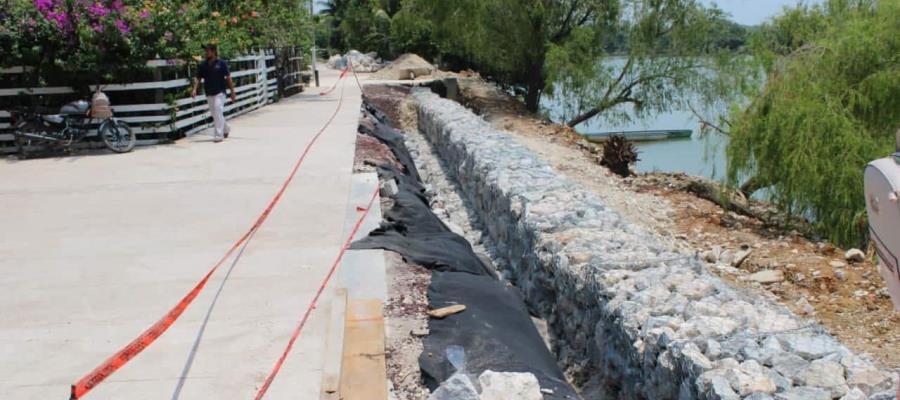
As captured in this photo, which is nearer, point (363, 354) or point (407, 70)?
point (363, 354)

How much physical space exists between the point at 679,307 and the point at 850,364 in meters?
1.11

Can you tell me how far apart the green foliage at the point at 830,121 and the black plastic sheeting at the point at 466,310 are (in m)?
6.33

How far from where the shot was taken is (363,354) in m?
5.00

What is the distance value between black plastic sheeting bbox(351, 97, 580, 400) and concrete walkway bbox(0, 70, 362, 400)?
66 centimetres

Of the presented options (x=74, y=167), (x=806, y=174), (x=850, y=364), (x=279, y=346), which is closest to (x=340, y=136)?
(x=74, y=167)

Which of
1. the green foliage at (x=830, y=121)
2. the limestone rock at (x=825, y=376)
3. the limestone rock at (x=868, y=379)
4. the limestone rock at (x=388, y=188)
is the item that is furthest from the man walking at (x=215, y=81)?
the limestone rock at (x=868, y=379)

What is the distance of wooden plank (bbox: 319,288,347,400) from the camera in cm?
450

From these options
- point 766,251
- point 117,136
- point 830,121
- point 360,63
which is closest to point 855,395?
point 766,251

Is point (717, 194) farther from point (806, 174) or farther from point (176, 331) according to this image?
point (176, 331)

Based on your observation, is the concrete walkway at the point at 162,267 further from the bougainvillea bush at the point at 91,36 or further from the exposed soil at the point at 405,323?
the bougainvillea bush at the point at 91,36

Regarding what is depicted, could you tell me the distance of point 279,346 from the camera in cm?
515

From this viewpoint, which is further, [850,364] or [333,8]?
[333,8]

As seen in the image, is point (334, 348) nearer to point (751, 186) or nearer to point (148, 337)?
point (148, 337)

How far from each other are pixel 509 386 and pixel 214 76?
11567mm
